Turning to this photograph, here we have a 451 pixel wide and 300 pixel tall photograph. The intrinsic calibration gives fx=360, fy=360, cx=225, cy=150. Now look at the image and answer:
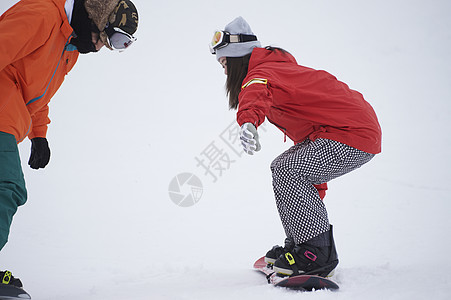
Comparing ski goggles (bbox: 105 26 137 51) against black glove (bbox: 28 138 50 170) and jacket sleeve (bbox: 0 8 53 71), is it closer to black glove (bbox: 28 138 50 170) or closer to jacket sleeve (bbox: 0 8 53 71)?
jacket sleeve (bbox: 0 8 53 71)

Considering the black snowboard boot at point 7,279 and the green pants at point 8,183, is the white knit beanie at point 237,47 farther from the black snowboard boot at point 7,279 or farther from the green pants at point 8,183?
the black snowboard boot at point 7,279

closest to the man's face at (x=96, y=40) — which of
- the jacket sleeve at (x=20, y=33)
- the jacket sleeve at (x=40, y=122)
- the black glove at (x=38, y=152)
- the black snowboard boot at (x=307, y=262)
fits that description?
the jacket sleeve at (x=20, y=33)

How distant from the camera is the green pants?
1.00m

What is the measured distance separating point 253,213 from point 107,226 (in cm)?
107

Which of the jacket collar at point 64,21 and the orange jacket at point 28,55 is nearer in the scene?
the orange jacket at point 28,55

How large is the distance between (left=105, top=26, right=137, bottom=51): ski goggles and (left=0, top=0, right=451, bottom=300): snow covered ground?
3.00 feet

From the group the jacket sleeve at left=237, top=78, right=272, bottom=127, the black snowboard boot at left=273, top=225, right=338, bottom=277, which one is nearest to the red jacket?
the jacket sleeve at left=237, top=78, right=272, bottom=127

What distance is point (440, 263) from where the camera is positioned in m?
1.55

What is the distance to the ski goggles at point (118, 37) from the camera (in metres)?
1.35

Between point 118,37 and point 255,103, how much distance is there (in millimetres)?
597

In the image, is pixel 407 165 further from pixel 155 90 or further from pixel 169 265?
pixel 155 90

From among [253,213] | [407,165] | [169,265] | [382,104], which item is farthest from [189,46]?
[169,265]

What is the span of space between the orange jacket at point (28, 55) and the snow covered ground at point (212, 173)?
65 cm
